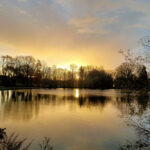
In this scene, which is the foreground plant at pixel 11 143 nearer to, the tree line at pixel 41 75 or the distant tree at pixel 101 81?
the tree line at pixel 41 75

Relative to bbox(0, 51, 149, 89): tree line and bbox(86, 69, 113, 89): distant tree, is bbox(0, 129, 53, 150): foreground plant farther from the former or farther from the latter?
bbox(86, 69, 113, 89): distant tree

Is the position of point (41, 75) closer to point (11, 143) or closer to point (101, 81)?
point (101, 81)

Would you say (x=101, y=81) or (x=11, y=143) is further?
(x=101, y=81)

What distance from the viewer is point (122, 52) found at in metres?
5.48

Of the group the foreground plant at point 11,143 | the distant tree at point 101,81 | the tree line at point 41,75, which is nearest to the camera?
the foreground plant at point 11,143

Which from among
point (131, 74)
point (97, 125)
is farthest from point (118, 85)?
point (97, 125)

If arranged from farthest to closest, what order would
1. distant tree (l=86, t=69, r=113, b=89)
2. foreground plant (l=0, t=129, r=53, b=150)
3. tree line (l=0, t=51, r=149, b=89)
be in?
distant tree (l=86, t=69, r=113, b=89), tree line (l=0, t=51, r=149, b=89), foreground plant (l=0, t=129, r=53, b=150)

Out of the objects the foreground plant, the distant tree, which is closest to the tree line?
the distant tree

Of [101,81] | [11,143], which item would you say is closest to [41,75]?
[101,81]

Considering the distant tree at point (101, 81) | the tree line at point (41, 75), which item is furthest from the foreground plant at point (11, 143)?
the distant tree at point (101, 81)

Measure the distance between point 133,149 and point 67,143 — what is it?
280 cm

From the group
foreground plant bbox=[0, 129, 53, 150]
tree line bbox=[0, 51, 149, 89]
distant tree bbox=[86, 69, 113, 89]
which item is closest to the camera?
foreground plant bbox=[0, 129, 53, 150]

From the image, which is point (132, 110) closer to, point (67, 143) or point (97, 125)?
point (67, 143)

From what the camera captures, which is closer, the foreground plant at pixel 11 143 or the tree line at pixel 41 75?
the foreground plant at pixel 11 143
